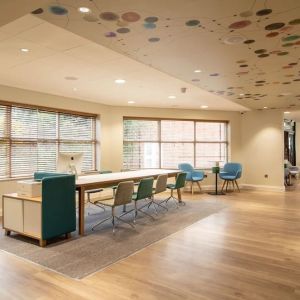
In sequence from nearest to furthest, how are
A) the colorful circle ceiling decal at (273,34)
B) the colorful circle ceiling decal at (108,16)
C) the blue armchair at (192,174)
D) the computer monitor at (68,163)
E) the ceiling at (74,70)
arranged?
the colorful circle ceiling decal at (108,16) < the colorful circle ceiling decal at (273,34) < the ceiling at (74,70) < the computer monitor at (68,163) < the blue armchair at (192,174)

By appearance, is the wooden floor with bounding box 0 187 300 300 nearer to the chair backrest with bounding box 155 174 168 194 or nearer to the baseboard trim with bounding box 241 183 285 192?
the chair backrest with bounding box 155 174 168 194

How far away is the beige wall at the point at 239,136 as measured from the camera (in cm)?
782

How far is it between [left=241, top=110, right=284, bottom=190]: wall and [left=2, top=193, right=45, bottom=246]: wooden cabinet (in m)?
7.23

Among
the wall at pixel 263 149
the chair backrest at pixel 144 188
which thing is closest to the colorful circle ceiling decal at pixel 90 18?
the chair backrest at pixel 144 188

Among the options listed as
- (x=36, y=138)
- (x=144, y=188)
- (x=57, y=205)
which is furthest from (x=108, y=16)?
(x=36, y=138)

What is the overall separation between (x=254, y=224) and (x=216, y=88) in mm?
2702

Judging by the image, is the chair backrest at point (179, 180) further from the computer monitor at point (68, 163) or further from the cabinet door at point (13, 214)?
the cabinet door at point (13, 214)

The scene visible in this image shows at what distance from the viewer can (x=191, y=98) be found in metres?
7.09

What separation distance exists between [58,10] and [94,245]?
2843mm

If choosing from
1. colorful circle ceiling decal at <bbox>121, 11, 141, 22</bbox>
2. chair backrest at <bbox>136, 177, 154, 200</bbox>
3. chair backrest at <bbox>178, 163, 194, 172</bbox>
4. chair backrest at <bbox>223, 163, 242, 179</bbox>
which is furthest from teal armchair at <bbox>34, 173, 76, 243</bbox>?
chair backrest at <bbox>223, 163, 242, 179</bbox>

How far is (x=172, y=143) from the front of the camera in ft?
29.4

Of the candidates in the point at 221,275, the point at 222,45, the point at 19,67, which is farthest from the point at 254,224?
the point at 19,67

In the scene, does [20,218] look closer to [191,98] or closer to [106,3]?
[106,3]

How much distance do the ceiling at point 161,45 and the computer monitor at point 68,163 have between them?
1402mm
